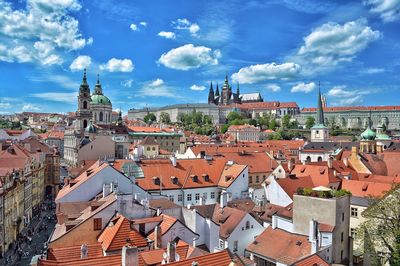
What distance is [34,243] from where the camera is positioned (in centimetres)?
4169

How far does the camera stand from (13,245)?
41.8m

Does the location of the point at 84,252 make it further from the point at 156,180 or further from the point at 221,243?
the point at 156,180

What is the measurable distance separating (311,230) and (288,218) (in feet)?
16.4

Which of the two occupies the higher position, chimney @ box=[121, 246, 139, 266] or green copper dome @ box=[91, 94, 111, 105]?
green copper dome @ box=[91, 94, 111, 105]

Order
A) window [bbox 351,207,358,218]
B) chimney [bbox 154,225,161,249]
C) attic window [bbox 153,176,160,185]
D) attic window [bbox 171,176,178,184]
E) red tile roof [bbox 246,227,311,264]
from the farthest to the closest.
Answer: attic window [bbox 171,176,178,184]
attic window [bbox 153,176,160,185]
window [bbox 351,207,358,218]
red tile roof [bbox 246,227,311,264]
chimney [bbox 154,225,161,249]

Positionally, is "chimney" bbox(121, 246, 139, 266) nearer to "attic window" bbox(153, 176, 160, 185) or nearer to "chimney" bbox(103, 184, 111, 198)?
"chimney" bbox(103, 184, 111, 198)

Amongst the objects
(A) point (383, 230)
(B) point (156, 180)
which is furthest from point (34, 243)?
(A) point (383, 230)

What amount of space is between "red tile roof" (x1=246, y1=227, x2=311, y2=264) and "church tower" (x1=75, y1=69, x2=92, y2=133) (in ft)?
286

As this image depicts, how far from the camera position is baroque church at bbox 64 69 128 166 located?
71.6 meters

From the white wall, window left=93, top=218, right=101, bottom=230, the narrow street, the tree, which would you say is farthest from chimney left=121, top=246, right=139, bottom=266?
the narrow street

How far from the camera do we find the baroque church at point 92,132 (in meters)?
71.6

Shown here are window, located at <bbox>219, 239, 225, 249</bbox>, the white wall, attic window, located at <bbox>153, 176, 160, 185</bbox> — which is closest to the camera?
window, located at <bbox>219, 239, 225, 249</bbox>

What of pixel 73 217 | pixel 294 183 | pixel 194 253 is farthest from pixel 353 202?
pixel 73 217

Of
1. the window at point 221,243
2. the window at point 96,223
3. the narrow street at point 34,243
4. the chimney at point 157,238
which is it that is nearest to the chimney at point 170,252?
the chimney at point 157,238
